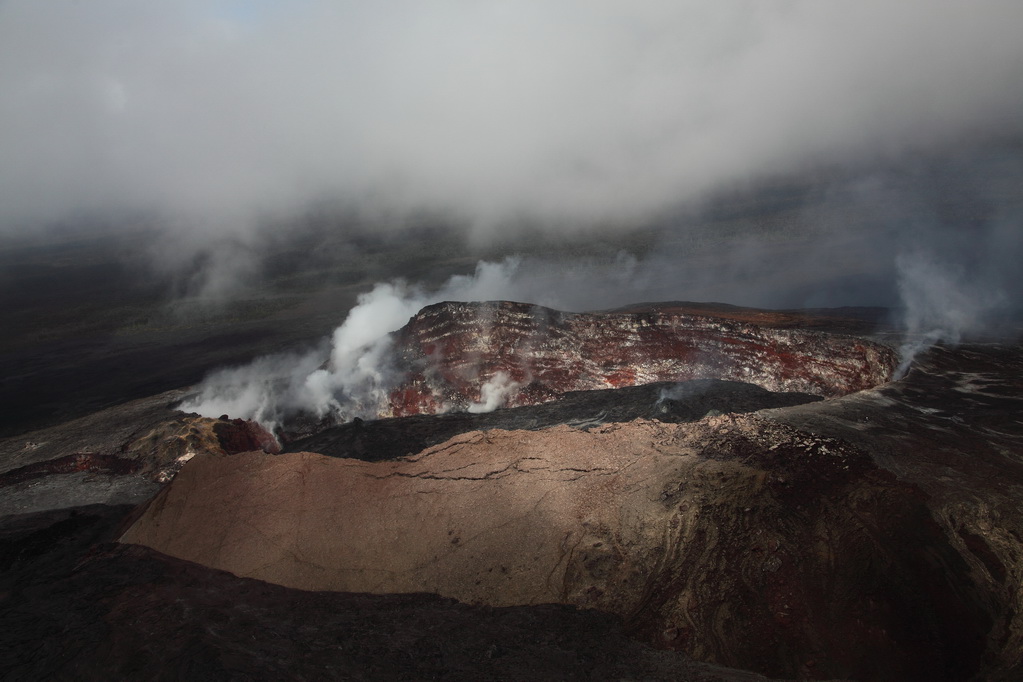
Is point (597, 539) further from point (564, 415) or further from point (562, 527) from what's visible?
point (564, 415)

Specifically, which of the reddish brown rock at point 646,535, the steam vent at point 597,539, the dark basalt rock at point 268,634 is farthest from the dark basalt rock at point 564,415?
the dark basalt rock at point 268,634

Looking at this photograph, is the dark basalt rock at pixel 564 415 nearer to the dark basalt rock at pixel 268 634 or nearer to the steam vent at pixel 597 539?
the steam vent at pixel 597 539

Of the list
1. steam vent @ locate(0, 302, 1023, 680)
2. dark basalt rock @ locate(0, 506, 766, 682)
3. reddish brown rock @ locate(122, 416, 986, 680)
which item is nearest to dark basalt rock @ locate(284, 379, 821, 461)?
steam vent @ locate(0, 302, 1023, 680)

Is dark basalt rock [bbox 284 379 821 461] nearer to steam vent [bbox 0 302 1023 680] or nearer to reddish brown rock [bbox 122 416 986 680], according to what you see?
steam vent [bbox 0 302 1023 680]

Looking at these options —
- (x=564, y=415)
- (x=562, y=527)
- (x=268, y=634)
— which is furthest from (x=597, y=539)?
(x=268, y=634)

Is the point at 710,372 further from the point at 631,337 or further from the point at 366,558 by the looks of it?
the point at 366,558

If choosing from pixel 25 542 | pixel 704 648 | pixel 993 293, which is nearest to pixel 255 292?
pixel 25 542
